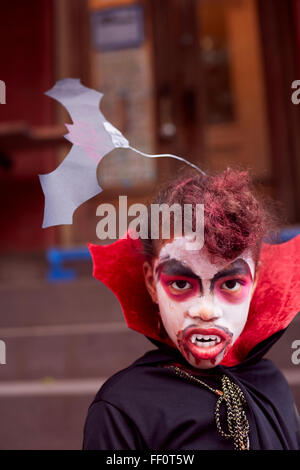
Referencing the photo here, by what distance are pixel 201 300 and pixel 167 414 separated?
0.54 ft

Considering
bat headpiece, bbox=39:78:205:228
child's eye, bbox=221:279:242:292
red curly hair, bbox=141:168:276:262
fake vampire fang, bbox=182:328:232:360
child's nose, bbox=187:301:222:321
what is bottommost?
fake vampire fang, bbox=182:328:232:360

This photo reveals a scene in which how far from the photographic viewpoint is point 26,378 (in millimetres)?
1721

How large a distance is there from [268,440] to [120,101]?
3107 mm

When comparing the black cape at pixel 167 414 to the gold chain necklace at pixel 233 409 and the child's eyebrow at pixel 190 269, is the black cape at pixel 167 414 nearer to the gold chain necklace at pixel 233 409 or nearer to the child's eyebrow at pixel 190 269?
the gold chain necklace at pixel 233 409

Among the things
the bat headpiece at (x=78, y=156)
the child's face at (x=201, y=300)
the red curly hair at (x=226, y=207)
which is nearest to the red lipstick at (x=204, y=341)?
the child's face at (x=201, y=300)

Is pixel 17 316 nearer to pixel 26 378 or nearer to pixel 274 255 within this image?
pixel 26 378

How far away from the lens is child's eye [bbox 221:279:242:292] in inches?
26.5

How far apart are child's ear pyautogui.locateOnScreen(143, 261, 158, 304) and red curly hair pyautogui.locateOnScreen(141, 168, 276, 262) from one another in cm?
3

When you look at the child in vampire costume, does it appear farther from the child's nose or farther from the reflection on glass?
the reflection on glass

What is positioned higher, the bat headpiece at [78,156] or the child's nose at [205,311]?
the bat headpiece at [78,156]

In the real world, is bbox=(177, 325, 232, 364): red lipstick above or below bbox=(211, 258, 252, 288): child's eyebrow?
below

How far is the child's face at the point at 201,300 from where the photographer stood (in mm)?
654

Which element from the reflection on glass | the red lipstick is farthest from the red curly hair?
the reflection on glass

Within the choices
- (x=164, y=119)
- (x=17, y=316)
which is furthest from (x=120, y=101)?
(x=17, y=316)
